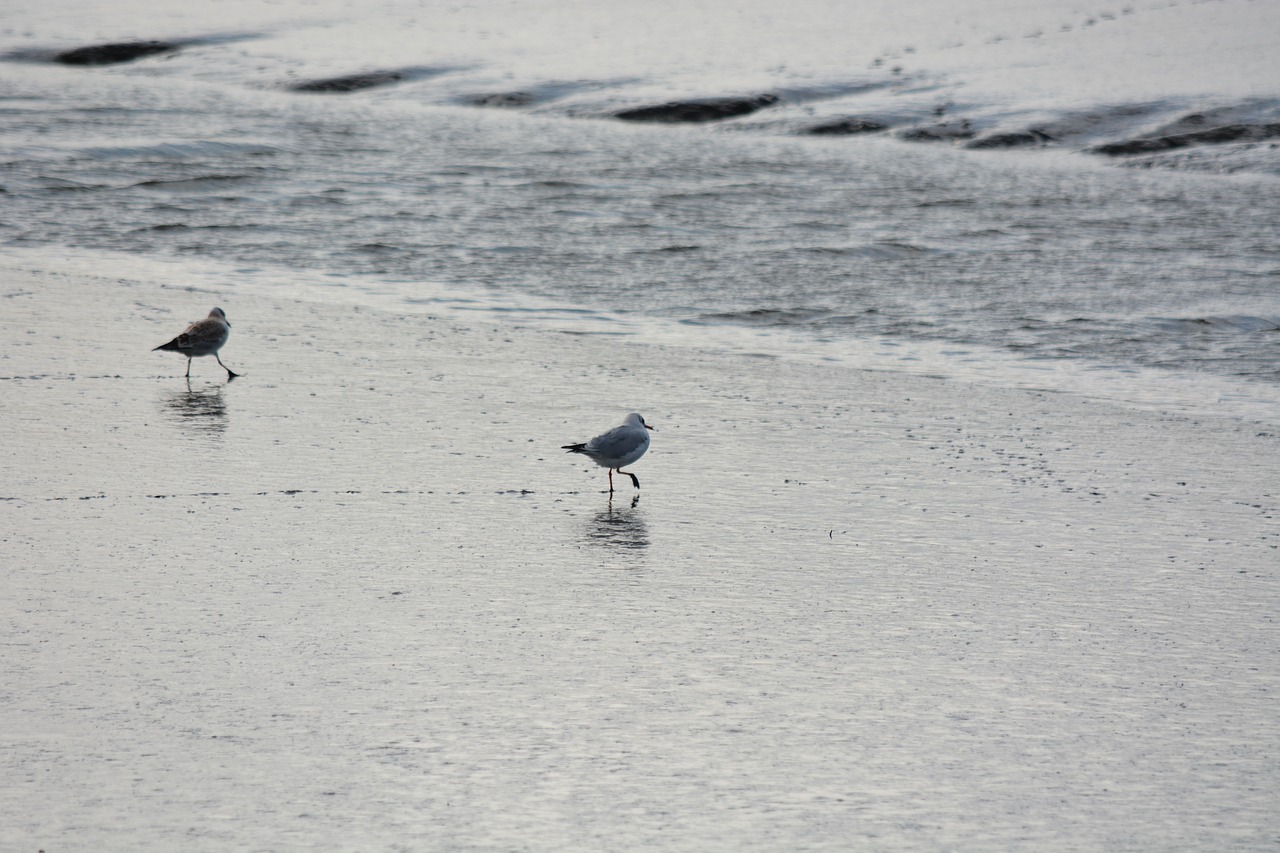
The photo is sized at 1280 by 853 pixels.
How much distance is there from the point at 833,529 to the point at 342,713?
2.58 metres

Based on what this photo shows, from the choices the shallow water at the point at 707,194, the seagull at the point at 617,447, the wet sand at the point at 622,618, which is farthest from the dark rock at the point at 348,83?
the seagull at the point at 617,447

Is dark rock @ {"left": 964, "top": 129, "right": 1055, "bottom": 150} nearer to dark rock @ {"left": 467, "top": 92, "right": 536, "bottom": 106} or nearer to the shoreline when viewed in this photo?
dark rock @ {"left": 467, "top": 92, "right": 536, "bottom": 106}

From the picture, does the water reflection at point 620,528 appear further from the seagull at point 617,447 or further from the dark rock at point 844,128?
the dark rock at point 844,128

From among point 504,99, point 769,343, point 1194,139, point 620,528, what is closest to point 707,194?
point 769,343

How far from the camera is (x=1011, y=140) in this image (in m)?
22.7

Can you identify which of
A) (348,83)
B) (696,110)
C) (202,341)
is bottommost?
(202,341)

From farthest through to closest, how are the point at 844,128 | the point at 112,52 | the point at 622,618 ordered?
the point at 112,52 → the point at 844,128 → the point at 622,618

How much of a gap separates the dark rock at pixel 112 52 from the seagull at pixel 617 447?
2703 centimetres

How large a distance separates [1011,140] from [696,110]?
532 centimetres

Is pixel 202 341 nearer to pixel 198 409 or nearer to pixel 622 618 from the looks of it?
pixel 198 409

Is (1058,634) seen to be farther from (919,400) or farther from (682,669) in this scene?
(919,400)

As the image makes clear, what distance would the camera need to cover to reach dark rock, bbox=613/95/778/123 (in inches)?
997

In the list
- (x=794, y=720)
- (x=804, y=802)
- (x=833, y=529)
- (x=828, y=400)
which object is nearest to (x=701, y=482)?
(x=833, y=529)

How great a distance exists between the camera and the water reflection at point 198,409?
7.81 meters
